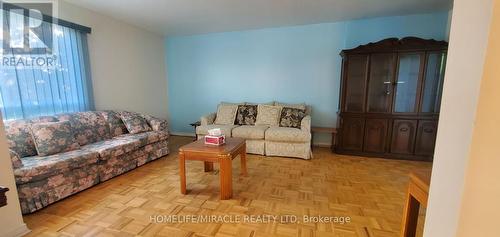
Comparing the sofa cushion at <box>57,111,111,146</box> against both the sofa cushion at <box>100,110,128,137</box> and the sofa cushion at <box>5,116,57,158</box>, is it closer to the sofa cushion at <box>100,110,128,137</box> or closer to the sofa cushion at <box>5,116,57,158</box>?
the sofa cushion at <box>100,110,128,137</box>

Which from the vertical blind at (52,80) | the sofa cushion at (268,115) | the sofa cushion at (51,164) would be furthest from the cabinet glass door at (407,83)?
the vertical blind at (52,80)

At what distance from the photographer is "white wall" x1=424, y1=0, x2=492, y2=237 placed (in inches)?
19.3

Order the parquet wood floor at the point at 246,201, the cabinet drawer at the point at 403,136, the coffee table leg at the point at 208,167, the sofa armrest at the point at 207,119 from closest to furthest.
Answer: the parquet wood floor at the point at 246,201, the coffee table leg at the point at 208,167, the cabinet drawer at the point at 403,136, the sofa armrest at the point at 207,119

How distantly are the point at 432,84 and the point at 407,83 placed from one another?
316 mm

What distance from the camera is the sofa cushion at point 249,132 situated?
11.6 ft

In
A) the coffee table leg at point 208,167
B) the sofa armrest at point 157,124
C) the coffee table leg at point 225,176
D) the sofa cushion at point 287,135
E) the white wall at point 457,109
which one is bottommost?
the coffee table leg at point 208,167

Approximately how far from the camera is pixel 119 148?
2.68 m

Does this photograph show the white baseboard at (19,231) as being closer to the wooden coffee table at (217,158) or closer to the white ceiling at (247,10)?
the wooden coffee table at (217,158)

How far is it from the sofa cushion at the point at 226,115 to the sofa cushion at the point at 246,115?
0.30 feet

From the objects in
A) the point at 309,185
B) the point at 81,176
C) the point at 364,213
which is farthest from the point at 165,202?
the point at 364,213


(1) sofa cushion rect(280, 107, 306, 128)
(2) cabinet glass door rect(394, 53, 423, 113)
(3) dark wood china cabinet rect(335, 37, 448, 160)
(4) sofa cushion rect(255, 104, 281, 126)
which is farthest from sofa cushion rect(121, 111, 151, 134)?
(2) cabinet glass door rect(394, 53, 423, 113)

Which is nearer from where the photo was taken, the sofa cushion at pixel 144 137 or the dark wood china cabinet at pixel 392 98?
the sofa cushion at pixel 144 137

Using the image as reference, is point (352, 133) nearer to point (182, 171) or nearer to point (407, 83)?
point (407, 83)

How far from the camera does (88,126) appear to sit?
2893mm
